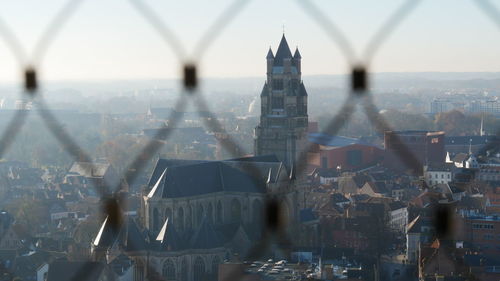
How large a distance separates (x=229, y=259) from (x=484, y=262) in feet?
8.30

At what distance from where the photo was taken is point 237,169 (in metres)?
10.1

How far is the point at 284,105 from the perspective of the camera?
11.6 m

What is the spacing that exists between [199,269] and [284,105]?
346 centimetres

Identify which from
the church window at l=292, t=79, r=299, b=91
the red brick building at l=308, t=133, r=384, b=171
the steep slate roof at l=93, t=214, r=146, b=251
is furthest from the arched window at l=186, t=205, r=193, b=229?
the red brick building at l=308, t=133, r=384, b=171

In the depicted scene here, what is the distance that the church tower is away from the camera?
11570 millimetres

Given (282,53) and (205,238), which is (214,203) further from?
(282,53)

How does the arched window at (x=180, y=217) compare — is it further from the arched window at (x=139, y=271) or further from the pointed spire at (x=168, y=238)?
the arched window at (x=139, y=271)

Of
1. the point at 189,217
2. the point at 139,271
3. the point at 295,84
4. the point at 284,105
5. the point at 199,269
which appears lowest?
the point at 199,269

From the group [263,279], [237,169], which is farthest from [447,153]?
[263,279]

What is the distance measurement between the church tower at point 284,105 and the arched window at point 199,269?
2995 mm

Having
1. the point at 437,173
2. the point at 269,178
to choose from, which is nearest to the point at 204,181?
the point at 269,178

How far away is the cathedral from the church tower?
0.01 meters

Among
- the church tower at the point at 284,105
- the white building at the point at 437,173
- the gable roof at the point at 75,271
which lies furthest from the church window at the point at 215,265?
the white building at the point at 437,173

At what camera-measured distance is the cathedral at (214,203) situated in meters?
8.60
